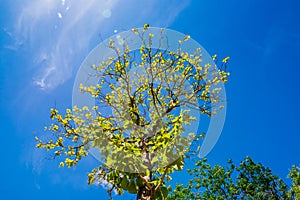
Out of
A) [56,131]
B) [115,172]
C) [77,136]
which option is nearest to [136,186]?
[115,172]

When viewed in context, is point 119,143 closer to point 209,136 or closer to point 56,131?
point 56,131

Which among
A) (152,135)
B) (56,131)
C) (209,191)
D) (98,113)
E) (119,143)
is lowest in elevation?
(119,143)

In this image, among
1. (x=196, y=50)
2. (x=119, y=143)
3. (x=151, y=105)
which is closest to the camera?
(x=119, y=143)

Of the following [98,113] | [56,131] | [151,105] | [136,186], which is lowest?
[136,186]

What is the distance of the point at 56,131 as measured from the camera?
720 cm

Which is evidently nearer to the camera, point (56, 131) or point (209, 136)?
point (56, 131)

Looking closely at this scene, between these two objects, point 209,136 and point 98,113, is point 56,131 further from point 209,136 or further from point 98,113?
point 209,136

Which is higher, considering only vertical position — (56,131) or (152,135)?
(56,131)

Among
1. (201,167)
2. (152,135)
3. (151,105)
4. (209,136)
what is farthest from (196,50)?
(201,167)

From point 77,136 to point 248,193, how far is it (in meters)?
21.1

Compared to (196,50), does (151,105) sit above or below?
below

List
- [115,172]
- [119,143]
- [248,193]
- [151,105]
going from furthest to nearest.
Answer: [248,193] → [151,105] → [115,172] → [119,143]

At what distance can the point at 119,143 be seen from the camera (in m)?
5.58

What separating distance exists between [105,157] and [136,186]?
0.90 metres
